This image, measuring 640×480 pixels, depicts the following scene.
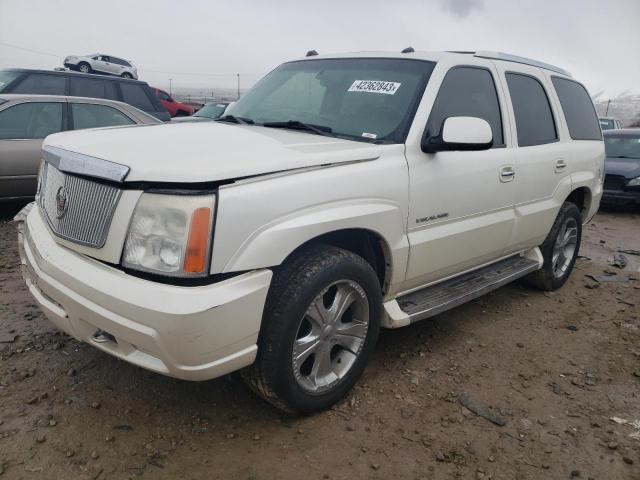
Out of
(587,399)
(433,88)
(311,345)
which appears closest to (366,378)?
(311,345)

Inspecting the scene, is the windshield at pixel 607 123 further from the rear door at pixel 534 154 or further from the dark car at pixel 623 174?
the rear door at pixel 534 154

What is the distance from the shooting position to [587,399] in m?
3.09

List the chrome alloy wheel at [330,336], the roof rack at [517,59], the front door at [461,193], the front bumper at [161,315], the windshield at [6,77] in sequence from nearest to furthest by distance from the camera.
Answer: the front bumper at [161,315] < the chrome alloy wheel at [330,336] < the front door at [461,193] < the roof rack at [517,59] < the windshield at [6,77]

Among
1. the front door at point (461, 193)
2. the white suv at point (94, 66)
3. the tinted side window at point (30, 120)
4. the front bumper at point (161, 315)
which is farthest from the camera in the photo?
the white suv at point (94, 66)

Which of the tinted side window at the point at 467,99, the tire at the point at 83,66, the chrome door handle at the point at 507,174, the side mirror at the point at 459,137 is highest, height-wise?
the tinted side window at the point at 467,99

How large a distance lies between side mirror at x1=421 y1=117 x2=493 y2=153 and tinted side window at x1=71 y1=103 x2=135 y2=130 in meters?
4.99

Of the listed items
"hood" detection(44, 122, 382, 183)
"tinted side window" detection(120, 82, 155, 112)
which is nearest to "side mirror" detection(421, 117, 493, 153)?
"hood" detection(44, 122, 382, 183)

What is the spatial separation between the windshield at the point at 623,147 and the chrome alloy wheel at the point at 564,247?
20.1 feet

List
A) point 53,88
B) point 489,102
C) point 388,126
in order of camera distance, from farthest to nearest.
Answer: point 53,88 < point 489,102 < point 388,126

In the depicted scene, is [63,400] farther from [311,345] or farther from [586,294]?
[586,294]

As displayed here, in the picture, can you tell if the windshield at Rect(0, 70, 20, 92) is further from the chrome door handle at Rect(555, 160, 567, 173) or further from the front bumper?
the chrome door handle at Rect(555, 160, 567, 173)

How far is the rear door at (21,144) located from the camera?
586 cm

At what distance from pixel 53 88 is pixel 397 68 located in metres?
6.63

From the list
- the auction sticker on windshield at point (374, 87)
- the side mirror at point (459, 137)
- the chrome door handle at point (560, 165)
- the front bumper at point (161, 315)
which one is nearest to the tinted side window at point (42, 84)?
the auction sticker on windshield at point (374, 87)
